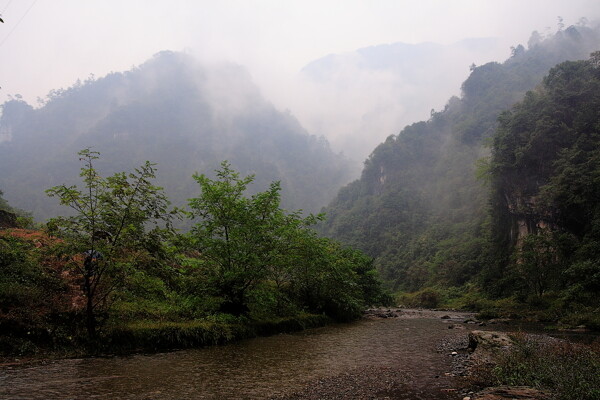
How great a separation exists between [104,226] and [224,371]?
6.31 m

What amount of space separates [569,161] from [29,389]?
4963 centimetres

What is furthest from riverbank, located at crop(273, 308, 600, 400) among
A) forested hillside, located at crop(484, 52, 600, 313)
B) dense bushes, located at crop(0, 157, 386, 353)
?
forested hillside, located at crop(484, 52, 600, 313)

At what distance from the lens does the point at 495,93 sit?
140875 mm

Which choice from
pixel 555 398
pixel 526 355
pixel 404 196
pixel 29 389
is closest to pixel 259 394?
pixel 29 389

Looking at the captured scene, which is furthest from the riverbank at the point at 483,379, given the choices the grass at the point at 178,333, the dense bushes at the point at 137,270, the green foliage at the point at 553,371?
the dense bushes at the point at 137,270

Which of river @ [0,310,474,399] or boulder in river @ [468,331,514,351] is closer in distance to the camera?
river @ [0,310,474,399]

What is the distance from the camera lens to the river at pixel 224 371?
810 centimetres

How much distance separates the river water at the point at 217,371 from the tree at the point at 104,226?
8.53ft

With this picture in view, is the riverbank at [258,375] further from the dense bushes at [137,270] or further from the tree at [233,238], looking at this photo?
the tree at [233,238]

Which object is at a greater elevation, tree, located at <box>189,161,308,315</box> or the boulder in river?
tree, located at <box>189,161,308,315</box>

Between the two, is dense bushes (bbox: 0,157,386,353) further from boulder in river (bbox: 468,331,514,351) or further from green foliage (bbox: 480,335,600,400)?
green foliage (bbox: 480,335,600,400)

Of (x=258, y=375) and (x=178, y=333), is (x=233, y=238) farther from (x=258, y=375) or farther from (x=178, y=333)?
(x=258, y=375)

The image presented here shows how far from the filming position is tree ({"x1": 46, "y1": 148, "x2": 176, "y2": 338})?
11.4m

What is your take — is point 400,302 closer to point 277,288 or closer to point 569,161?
point 569,161
